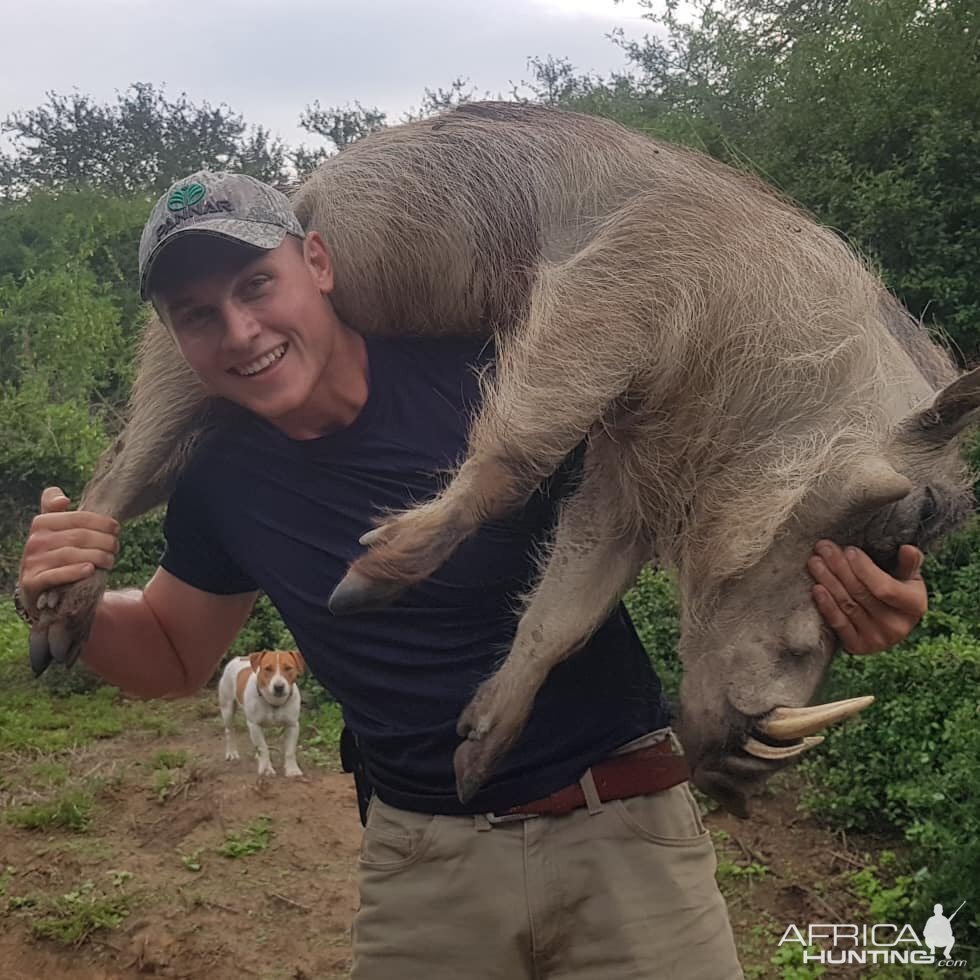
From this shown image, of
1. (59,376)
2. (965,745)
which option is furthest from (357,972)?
(59,376)

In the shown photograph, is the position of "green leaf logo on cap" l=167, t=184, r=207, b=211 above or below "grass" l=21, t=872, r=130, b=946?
above

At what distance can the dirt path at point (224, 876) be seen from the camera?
13.0ft

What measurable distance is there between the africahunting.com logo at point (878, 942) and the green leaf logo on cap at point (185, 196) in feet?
11.5

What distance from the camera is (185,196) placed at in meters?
1.66

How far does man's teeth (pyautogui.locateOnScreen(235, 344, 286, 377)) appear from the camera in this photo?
162 centimetres

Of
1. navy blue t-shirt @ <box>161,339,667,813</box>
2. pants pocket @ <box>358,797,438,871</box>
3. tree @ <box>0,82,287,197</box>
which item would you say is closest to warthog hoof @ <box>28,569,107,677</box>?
navy blue t-shirt @ <box>161,339,667,813</box>

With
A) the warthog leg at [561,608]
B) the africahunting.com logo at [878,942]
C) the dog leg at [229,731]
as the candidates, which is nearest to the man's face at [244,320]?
the warthog leg at [561,608]

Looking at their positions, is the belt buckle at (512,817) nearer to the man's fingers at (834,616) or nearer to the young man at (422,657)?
the young man at (422,657)

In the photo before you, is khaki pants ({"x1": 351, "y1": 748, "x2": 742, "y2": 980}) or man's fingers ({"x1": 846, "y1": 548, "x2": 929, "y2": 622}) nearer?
man's fingers ({"x1": 846, "y1": 548, "x2": 929, "y2": 622})

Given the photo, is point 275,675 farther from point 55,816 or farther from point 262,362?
point 262,362

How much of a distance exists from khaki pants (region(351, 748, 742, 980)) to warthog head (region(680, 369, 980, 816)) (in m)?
0.23

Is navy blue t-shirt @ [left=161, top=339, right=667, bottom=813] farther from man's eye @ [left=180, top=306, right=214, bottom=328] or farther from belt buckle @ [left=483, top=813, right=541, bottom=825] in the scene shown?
man's eye @ [left=180, top=306, right=214, bottom=328]

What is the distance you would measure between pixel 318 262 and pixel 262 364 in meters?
0.25

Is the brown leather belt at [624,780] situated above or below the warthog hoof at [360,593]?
below
